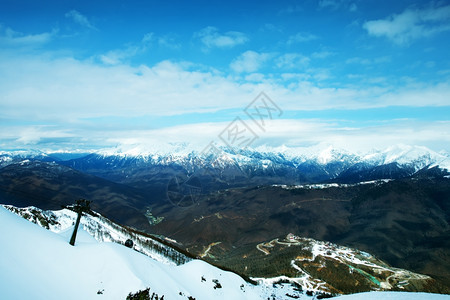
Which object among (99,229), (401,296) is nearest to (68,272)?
(401,296)

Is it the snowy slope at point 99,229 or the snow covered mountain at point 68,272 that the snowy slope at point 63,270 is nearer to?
the snow covered mountain at point 68,272

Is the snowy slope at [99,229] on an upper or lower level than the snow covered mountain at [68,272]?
lower

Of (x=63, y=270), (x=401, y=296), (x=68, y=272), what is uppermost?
(x=63, y=270)

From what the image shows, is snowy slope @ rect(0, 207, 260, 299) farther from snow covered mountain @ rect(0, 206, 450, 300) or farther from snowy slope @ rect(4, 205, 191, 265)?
snowy slope @ rect(4, 205, 191, 265)

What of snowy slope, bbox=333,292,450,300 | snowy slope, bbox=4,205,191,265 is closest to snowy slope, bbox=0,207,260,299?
snowy slope, bbox=333,292,450,300

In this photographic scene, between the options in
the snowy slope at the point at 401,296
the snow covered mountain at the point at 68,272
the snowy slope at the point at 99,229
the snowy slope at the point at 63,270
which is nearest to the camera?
the snowy slope at the point at 63,270

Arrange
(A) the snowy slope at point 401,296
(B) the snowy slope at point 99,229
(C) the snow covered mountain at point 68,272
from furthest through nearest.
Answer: (B) the snowy slope at point 99,229, (A) the snowy slope at point 401,296, (C) the snow covered mountain at point 68,272

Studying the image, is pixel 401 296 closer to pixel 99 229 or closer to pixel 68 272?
pixel 68 272

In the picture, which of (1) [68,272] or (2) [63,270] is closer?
(2) [63,270]

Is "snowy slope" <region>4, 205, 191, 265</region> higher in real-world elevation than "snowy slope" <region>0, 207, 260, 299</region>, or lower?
lower

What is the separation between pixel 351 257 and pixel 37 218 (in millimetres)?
122320

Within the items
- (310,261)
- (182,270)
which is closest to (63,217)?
(182,270)

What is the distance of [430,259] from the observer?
179625 millimetres

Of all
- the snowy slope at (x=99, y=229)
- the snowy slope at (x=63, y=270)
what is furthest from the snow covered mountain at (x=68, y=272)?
the snowy slope at (x=99, y=229)
